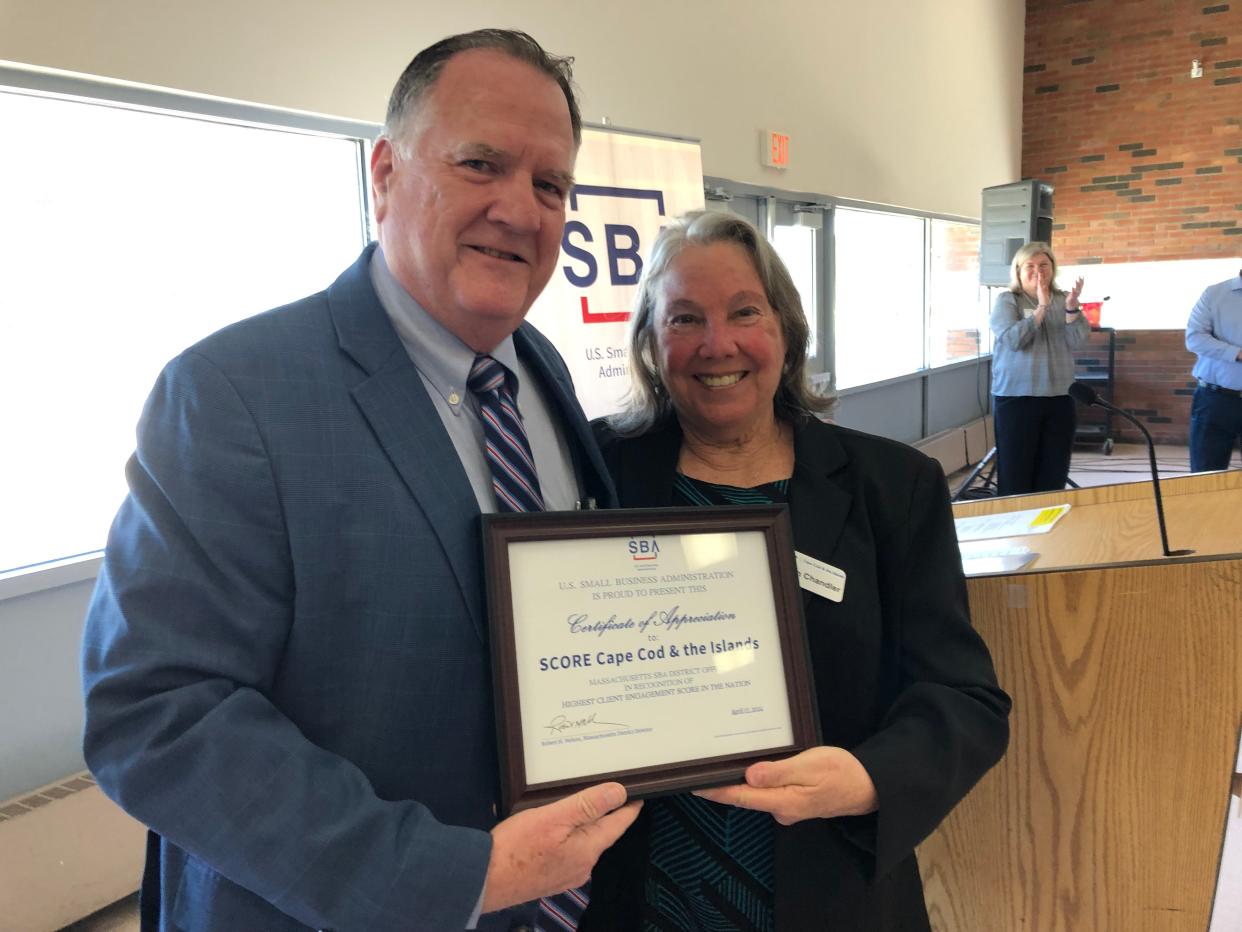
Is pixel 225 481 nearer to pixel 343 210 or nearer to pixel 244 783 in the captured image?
pixel 244 783

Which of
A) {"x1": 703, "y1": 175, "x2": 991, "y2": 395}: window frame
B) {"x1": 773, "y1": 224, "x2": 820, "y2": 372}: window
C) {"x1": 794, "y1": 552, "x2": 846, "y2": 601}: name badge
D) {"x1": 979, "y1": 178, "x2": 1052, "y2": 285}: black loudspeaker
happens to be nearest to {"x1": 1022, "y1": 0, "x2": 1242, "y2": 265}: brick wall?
{"x1": 979, "y1": 178, "x2": 1052, "y2": 285}: black loudspeaker

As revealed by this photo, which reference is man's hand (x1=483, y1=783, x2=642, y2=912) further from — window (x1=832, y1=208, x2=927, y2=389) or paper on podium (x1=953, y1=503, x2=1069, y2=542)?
window (x1=832, y1=208, x2=927, y2=389)

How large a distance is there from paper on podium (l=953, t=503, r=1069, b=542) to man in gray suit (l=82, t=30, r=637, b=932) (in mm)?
1352

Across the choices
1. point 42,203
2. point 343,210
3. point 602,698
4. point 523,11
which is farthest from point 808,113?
point 602,698

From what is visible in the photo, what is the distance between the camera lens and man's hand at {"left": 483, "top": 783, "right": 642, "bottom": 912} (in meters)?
0.89

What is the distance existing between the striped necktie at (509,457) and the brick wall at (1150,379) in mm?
9922

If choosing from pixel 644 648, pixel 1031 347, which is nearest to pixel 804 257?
pixel 1031 347

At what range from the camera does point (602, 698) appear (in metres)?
1.02

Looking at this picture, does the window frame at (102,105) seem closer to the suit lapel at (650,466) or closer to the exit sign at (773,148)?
the suit lapel at (650,466)

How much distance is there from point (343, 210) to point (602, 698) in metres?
2.82

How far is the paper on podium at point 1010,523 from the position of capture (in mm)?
2074

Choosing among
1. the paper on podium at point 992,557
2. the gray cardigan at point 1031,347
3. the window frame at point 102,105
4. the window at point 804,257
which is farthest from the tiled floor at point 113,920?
the gray cardigan at point 1031,347

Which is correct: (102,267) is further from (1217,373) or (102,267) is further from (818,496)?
(1217,373)

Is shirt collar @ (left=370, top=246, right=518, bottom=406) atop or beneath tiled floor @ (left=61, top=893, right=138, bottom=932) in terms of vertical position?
atop
